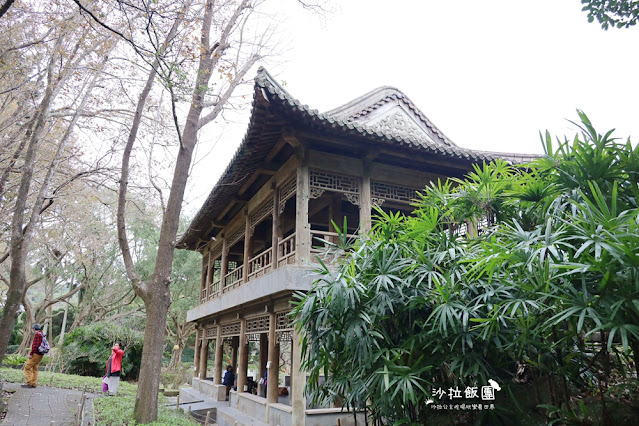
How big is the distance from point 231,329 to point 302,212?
553 cm

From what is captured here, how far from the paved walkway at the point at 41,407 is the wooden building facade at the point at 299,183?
3.40 meters

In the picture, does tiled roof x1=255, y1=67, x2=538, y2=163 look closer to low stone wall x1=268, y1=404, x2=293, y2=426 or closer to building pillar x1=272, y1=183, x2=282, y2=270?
building pillar x1=272, y1=183, x2=282, y2=270

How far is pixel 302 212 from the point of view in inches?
307

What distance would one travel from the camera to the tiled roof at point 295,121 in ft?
21.5

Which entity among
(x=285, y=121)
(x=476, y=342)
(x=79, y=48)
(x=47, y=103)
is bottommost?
(x=476, y=342)

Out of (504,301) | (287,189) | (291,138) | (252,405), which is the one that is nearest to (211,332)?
(252,405)

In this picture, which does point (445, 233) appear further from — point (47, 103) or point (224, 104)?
point (47, 103)

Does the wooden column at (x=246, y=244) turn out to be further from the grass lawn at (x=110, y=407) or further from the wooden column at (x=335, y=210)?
the grass lawn at (x=110, y=407)

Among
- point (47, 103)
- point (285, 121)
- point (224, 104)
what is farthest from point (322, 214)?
point (47, 103)

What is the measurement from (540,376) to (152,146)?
8799 mm

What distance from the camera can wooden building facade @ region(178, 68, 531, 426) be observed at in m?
7.17

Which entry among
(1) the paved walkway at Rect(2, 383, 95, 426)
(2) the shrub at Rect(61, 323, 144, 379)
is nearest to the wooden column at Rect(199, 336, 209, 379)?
(1) the paved walkway at Rect(2, 383, 95, 426)

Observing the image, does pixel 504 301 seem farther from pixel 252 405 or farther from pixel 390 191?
pixel 252 405

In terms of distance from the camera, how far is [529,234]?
3.69 meters
